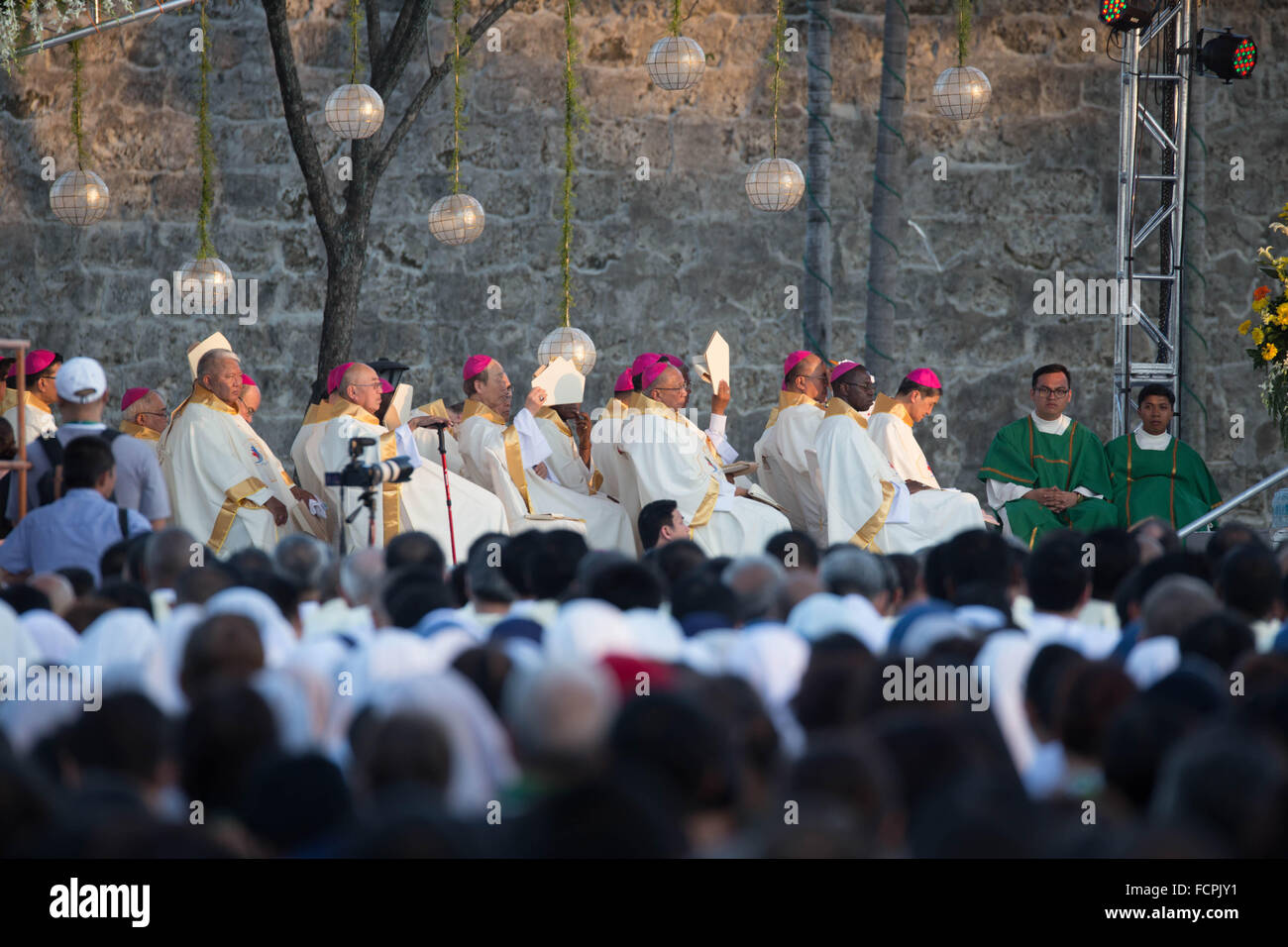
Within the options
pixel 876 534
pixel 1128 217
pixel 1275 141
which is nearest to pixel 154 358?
pixel 876 534

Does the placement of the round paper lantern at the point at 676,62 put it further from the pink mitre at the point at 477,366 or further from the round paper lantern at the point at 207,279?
the round paper lantern at the point at 207,279

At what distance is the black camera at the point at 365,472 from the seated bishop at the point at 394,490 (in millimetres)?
830

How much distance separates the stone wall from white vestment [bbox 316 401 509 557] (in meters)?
3.69

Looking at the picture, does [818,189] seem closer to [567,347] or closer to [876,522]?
[567,347]

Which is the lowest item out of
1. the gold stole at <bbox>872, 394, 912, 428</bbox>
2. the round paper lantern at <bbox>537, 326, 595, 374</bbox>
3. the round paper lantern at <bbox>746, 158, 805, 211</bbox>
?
the gold stole at <bbox>872, 394, 912, 428</bbox>

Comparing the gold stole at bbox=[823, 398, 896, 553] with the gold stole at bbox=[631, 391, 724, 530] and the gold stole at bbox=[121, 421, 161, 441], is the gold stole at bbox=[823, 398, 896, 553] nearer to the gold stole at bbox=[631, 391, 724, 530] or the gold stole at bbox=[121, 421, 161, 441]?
the gold stole at bbox=[631, 391, 724, 530]

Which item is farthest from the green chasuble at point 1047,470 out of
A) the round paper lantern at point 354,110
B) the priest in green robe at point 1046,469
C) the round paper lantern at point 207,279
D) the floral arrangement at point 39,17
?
the floral arrangement at point 39,17

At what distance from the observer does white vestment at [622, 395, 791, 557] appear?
9.10 meters

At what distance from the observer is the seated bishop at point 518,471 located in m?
9.39

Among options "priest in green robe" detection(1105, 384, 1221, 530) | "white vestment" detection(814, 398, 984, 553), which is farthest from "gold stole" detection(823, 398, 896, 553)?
"priest in green robe" detection(1105, 384, 1221, 530)

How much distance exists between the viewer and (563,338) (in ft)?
34.1

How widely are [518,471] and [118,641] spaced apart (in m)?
5.48
